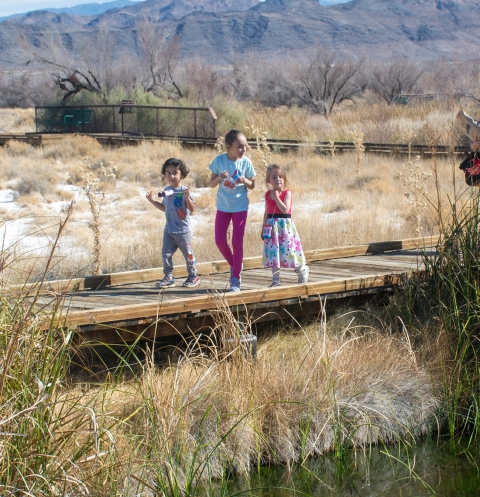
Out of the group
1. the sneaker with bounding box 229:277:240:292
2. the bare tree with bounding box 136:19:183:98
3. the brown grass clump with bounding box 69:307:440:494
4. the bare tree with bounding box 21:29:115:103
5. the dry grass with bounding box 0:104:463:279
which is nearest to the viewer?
the brown grass clump with bounding box 69:307:440:494

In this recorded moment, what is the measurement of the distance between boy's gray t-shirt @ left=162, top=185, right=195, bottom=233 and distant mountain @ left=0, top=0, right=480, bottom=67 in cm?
10568

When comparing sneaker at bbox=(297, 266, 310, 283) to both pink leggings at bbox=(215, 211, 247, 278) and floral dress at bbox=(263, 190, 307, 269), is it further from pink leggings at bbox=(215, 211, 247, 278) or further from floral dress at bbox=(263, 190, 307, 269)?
pink leggings at bbox=(215, 211, 247, 278)

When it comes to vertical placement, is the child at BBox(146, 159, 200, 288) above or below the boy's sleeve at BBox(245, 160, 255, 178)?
below

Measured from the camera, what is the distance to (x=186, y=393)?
5.52 meters

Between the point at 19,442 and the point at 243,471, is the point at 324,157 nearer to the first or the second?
the point at 243,471

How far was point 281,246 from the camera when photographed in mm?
7117

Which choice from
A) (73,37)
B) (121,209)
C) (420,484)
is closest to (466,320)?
(420,484)

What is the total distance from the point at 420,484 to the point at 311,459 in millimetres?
735

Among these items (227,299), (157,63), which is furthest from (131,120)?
(227,299)

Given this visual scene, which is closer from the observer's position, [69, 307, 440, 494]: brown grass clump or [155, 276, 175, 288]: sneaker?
[69, 307, 440, 494]: brown grass clump

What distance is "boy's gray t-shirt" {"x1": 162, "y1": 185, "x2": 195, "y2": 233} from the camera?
7125 mm

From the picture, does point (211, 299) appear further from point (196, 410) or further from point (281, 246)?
point (196, 410)

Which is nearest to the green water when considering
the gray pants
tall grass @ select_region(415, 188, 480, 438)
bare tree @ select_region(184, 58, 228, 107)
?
tall grass @ select_region(415, 188, 480, 438)

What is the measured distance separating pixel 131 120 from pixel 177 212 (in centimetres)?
2605
